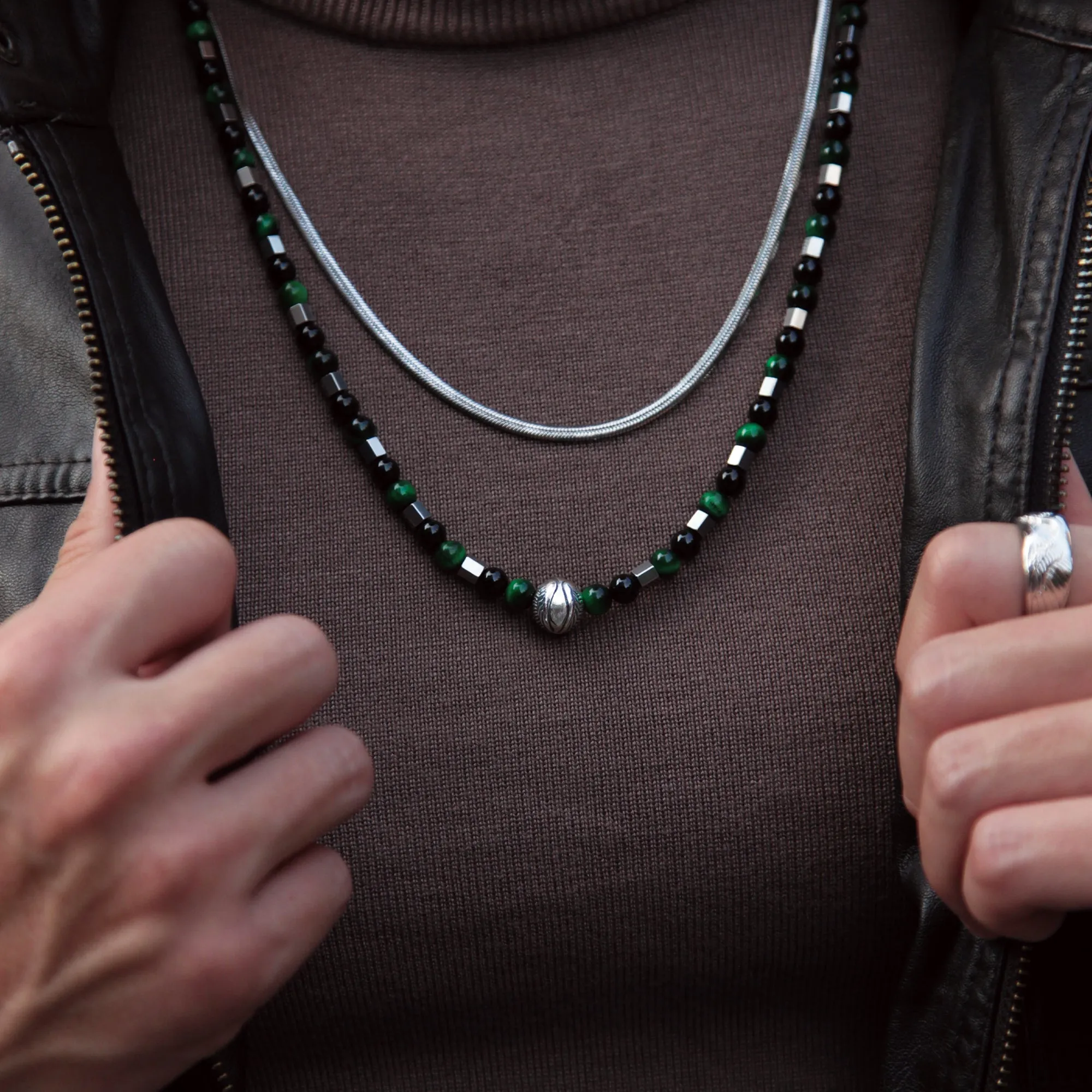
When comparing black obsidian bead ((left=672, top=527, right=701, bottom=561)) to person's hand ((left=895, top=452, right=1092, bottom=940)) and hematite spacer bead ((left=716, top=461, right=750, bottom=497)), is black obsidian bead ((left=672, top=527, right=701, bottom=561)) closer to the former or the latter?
A: hematite spacer bead ((left=716, top=461, right=750, bottom=497))

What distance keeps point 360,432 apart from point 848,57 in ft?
1.79

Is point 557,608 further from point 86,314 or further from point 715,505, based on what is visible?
point 86,314

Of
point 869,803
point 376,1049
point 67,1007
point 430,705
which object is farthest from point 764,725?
point 67,1007

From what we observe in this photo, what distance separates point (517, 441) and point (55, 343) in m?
0.38

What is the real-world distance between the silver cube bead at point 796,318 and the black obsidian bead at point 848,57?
Answer: 0.76 feet

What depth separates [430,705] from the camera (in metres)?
0.85

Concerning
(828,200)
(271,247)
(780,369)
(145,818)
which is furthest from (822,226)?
(145,818)

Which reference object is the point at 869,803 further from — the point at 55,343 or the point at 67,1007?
the point at 55,343

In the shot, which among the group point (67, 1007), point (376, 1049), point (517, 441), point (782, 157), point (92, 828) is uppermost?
point (782, 157)

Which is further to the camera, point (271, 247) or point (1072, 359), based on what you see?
point (271, 247)

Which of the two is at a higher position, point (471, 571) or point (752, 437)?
point (752, 437)

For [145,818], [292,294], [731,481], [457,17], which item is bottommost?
[145,818]

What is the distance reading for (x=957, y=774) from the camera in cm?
62

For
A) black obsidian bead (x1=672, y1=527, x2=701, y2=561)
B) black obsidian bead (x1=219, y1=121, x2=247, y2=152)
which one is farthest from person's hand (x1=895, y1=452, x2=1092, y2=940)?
black obsidian bead (x1=219, y1=121, x2=247, y2=152)
